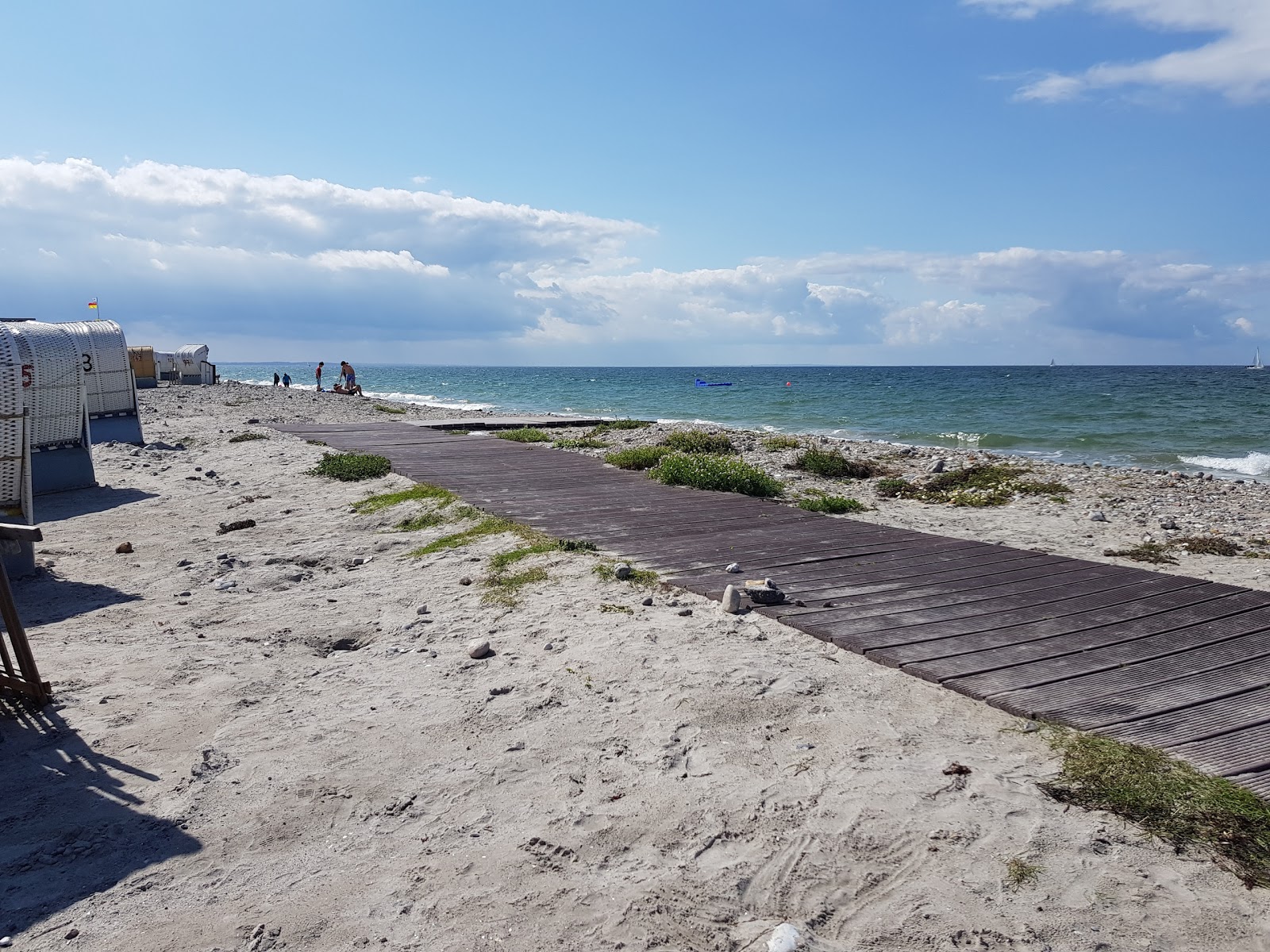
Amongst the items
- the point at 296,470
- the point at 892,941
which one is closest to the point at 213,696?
the point at 892,941

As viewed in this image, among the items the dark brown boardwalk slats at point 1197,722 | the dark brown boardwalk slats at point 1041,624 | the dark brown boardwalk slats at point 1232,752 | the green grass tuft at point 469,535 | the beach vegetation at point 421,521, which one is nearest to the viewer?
the dark brown boardwalk slats at point 1232,752

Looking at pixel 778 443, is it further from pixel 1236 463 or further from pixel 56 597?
pixel 56 597

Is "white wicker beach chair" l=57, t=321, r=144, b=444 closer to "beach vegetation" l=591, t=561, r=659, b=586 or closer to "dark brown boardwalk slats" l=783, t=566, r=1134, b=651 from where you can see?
"beach vegetation" l=591, t=561, r=659, b=586

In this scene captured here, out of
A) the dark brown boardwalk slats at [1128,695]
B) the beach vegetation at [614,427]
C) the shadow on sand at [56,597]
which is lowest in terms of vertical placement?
the shadow on sand at [56,597]

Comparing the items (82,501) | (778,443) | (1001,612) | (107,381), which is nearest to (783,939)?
(1001,612)

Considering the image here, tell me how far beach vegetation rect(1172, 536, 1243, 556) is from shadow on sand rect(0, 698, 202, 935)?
9.00 m

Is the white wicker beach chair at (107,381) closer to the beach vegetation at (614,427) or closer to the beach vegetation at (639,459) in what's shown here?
the beach vegetation at (639,459)

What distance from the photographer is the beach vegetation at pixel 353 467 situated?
41.3ft

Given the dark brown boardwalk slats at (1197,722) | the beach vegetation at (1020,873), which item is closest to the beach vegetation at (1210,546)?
the dark brown boardwalk slats at (1197,722)

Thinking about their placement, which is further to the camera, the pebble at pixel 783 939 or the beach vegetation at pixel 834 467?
the beach vegetation at pixel 834 467

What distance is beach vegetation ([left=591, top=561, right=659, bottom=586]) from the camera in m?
6.70

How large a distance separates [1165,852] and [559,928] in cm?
220

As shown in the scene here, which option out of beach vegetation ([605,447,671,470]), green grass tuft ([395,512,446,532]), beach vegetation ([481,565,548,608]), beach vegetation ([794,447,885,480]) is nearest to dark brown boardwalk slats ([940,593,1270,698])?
beach vegetation ([481,565,548,608])

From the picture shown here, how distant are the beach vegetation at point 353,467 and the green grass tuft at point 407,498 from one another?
164 cm
